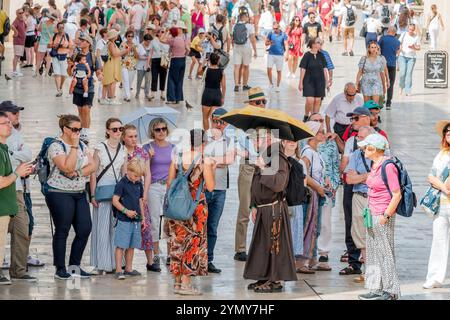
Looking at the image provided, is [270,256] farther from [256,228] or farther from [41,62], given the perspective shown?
[41,62]

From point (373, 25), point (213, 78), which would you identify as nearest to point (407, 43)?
point (373, 25)

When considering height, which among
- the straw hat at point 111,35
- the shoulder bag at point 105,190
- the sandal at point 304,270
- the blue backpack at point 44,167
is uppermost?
the straw hat at point 111,35

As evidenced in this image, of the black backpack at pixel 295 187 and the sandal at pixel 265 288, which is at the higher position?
the black backpack at pixel 295 187

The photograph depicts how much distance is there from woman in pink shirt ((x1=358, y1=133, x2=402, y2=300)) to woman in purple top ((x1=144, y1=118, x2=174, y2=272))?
2.35 m

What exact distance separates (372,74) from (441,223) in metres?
10.5

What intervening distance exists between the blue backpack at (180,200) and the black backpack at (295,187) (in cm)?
92

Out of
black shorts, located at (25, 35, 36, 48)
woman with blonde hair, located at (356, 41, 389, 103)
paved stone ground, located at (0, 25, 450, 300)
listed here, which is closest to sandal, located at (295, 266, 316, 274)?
paved stone ground, located at (0, 25, 450, 300)

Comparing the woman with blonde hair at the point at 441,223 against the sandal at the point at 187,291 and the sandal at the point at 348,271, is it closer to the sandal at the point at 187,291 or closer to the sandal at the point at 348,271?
the sandal at the point at 348,271

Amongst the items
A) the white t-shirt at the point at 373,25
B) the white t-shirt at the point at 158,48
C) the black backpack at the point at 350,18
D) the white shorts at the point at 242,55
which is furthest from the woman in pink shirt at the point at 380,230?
the black backpack at the point at 350,18

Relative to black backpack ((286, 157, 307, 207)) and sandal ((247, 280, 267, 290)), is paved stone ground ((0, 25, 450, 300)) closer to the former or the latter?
sandal ((247, 280, 267, 290))

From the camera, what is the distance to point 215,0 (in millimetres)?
45094

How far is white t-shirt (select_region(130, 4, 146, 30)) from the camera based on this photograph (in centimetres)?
3625

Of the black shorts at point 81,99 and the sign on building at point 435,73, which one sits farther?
the sign on building at point 435,73

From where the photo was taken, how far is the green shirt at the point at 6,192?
11.9 meters
